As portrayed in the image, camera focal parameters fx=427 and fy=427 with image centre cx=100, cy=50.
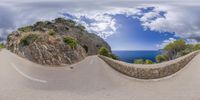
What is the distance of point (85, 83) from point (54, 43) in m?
1.35

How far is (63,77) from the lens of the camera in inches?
436

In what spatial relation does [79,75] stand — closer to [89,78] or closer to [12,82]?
[89,78]

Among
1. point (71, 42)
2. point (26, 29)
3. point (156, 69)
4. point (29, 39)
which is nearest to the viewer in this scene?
point (156, 69)

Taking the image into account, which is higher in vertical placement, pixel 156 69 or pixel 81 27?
pixel 81 27

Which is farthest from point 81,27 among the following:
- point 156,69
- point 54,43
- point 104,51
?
point 156,69

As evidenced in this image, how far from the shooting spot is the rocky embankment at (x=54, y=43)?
10969 mm

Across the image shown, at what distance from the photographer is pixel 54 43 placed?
11.0 meters

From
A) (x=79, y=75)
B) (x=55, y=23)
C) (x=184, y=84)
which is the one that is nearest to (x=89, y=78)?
(x=79, y=75)

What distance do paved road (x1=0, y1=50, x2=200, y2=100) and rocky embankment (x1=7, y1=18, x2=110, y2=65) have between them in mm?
205

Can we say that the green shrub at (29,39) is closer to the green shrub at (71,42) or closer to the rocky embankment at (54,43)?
the rocky embankment at (54,43)

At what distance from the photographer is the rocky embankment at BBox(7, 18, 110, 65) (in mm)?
10969

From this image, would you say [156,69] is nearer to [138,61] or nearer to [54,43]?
[138,61]

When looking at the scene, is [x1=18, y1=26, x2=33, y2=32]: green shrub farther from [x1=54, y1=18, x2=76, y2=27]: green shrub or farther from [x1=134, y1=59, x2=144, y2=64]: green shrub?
[x1=134, y1=59, x2=144, y2=64]: green shrub

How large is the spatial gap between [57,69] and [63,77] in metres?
0.42
